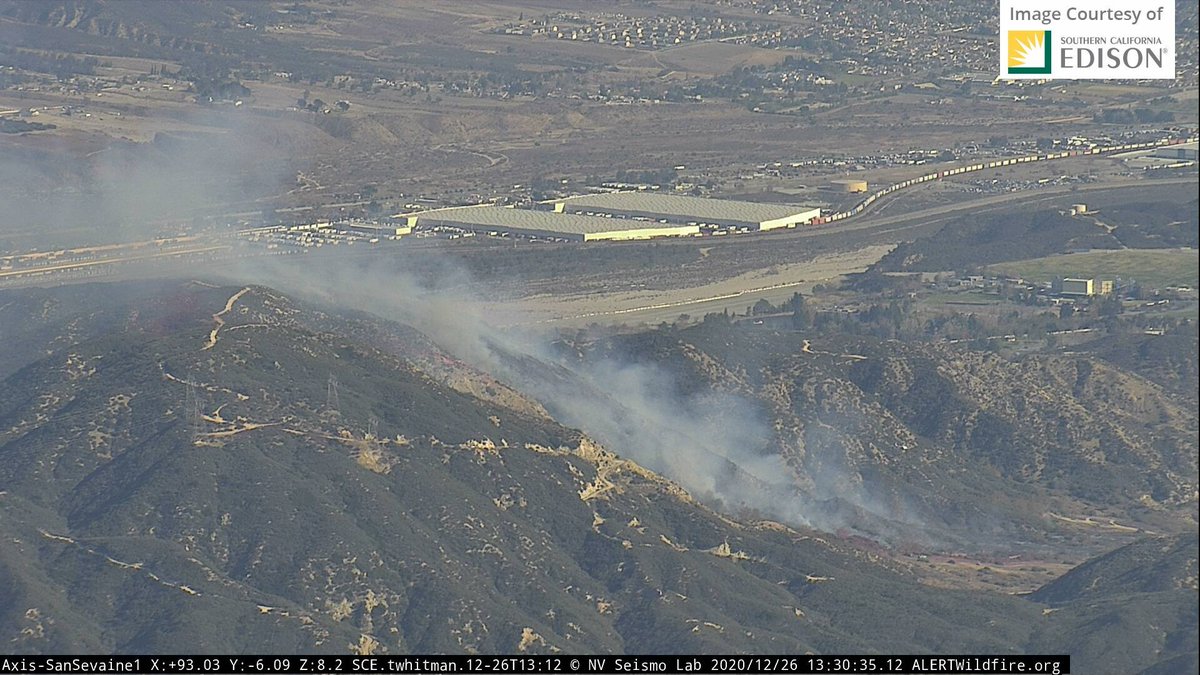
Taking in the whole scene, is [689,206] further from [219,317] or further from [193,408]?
[193,408]

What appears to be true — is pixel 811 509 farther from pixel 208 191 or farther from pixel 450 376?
pixel 208 191

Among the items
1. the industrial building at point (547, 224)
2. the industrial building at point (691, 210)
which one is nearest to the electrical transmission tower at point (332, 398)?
the industrial building at point (547, 224)

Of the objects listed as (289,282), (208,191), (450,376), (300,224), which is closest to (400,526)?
(450,376)

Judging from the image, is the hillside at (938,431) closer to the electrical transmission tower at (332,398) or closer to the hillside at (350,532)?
the hillside at (350,532)

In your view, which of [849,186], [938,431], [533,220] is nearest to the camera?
[938,431]

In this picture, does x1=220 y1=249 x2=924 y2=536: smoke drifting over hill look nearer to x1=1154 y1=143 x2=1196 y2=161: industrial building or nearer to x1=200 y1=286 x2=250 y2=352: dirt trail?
x1=200 y1=286 x2=250 y2=352: dirt trail

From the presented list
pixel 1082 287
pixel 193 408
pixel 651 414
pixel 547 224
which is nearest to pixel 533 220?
pixel 547 224
